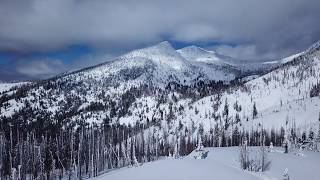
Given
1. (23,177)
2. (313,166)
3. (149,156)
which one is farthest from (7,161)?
(313,166)

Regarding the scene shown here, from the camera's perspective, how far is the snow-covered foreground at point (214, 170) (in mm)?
67875

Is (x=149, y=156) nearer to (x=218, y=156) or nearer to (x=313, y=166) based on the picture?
(x=218, y=156)

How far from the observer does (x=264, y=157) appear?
326ft

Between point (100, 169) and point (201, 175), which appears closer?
point (201, 175)

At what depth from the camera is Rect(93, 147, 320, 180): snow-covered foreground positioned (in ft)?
223

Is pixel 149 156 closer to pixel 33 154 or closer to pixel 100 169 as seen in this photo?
pixel 100 169

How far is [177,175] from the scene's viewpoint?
220 feet

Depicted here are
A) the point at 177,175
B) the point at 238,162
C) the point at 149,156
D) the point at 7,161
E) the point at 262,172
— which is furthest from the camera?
the point at 149,156

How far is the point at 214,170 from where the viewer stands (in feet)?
244

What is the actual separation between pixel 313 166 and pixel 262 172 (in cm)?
1349

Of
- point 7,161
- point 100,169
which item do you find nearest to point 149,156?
point 100,169

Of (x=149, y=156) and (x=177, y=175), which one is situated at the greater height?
(x=177, y=175)

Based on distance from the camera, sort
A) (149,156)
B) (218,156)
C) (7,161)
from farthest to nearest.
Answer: (149,156) → (7,161) → (218,156)

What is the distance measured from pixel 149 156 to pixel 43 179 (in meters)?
65.2
